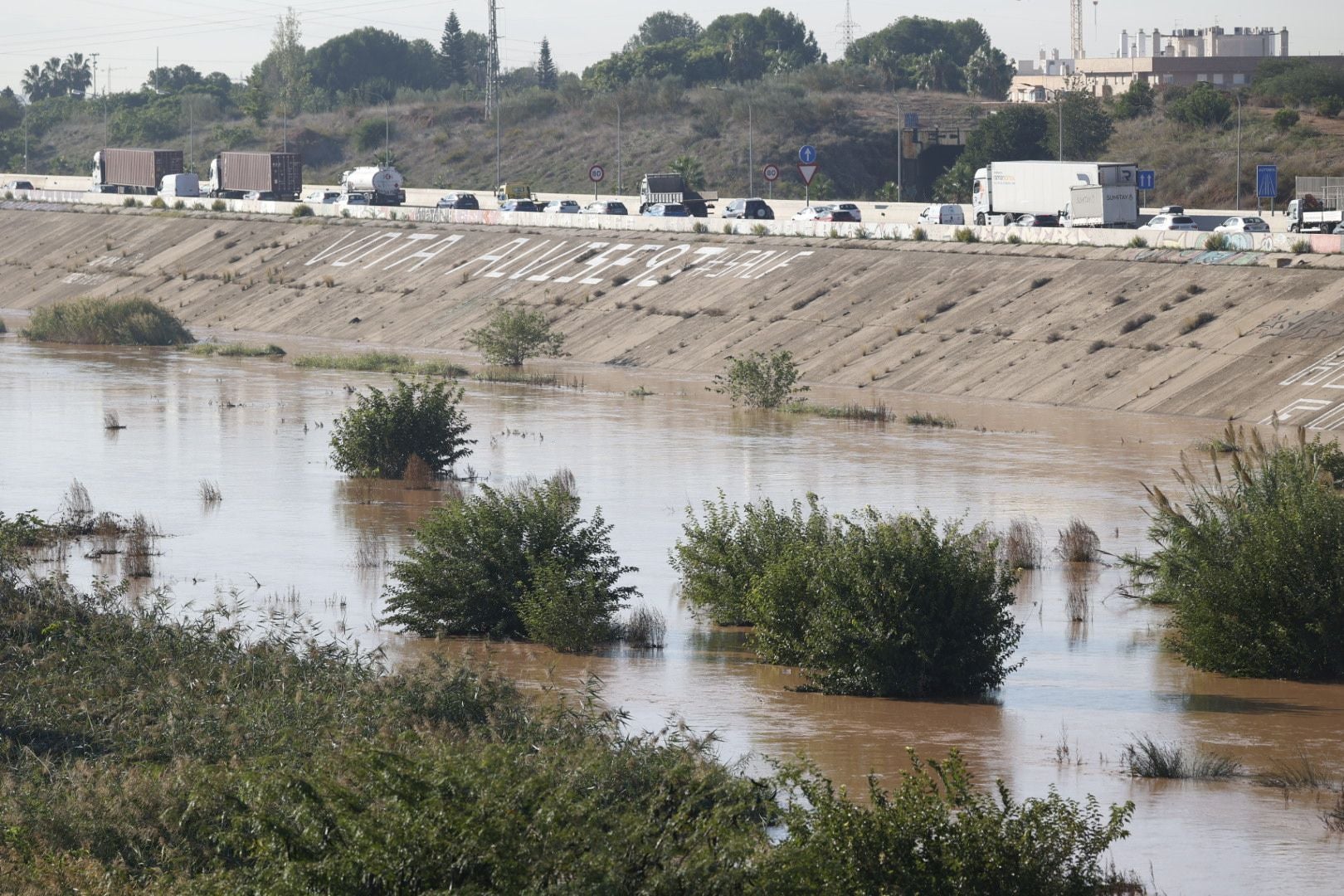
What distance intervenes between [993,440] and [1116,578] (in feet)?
44.9

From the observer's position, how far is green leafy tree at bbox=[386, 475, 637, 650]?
774 inches

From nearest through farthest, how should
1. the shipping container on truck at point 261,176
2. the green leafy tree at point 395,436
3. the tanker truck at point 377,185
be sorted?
the green leafy tree at point 395,436 → the tanker truck at point 377,185 → the shipping container on truck at point 261,176

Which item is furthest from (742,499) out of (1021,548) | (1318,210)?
(1318,210)

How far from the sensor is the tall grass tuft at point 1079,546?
24938mm

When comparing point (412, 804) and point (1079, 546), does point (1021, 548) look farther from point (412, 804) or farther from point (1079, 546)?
point (412, 804)

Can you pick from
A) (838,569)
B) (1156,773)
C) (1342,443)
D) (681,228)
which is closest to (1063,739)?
(1156,773)

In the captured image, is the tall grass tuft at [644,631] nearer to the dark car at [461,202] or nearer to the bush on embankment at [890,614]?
the bush on embankment at [890,614]

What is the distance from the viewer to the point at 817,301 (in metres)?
53.6

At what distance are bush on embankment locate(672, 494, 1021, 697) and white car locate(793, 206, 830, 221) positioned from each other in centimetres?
5306

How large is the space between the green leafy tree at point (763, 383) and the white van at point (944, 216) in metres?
25.7

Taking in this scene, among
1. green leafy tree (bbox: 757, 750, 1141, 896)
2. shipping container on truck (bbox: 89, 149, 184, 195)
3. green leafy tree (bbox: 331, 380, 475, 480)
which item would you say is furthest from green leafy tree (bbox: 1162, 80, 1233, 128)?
green leafy tree (bbox: 757, 750, 1141, 896)

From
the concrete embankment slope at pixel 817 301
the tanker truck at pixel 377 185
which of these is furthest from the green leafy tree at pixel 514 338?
the tanker truck at pixel 377 185

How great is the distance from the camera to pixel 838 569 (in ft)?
58.6

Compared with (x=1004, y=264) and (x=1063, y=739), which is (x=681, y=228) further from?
(x=1063, y=739)
